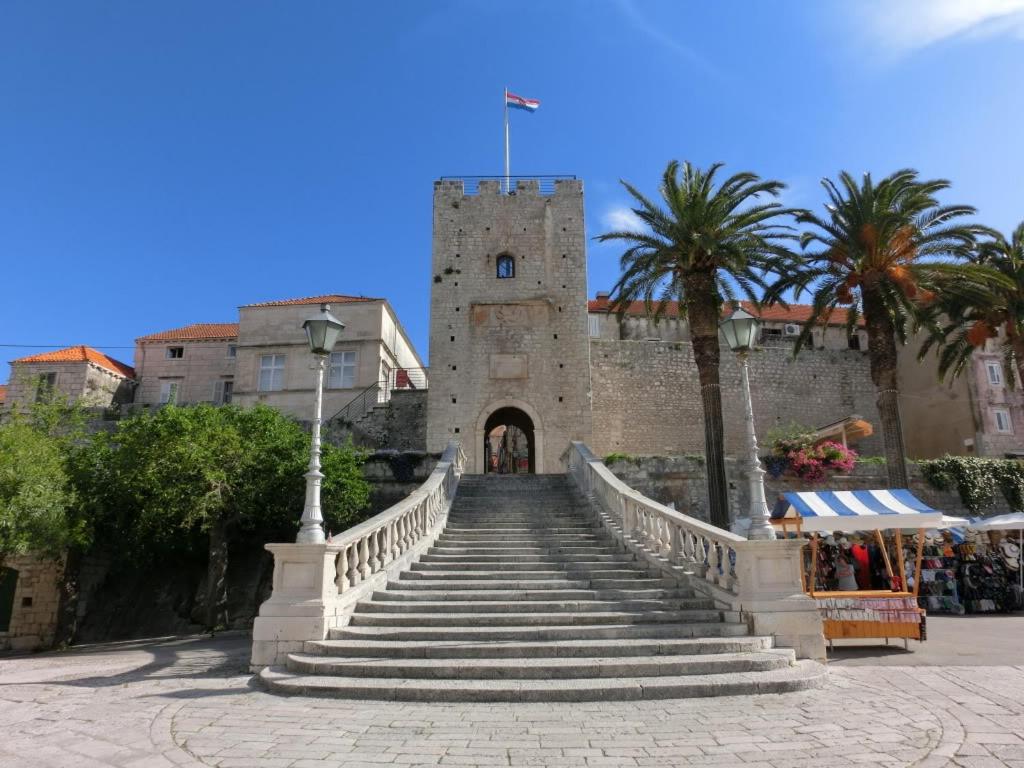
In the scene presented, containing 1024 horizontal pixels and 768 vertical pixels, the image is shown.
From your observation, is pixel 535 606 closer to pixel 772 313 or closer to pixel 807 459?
pixel 807 459

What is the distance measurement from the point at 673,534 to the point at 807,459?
12.2 metres

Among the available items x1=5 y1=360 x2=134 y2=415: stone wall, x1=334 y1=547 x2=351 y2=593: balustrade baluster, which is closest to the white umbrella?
x1=334 y1=547 x2=351 y2=593: balustrade baluster

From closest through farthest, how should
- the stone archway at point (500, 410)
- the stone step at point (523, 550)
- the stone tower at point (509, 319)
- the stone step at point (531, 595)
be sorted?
the stone step at point (531, 595)
the stone step at point (523, 550)
the stone archway at point (500, 410)
the stone tower at point (509, 319)

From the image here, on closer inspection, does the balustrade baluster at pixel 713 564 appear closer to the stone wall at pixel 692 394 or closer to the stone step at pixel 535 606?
the stone step at pixel 535 606

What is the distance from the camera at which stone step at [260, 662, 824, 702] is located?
5922mm

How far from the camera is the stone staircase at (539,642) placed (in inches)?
239

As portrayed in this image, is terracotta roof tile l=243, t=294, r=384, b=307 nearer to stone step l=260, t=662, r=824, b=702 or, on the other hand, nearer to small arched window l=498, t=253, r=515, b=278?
small arched window l=498, t=253, r=515, b=278

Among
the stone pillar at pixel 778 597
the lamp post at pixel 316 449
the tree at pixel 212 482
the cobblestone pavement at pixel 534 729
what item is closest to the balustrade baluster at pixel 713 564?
the stone pillar at pixel 778 597

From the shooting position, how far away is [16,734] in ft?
17.2

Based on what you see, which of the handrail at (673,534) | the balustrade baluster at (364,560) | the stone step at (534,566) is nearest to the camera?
the handrail at (673,534)

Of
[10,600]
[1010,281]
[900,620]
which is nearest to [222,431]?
[10,600]

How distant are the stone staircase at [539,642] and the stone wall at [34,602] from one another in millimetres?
12761

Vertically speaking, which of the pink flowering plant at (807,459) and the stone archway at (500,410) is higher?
the stone archway at (500,410)

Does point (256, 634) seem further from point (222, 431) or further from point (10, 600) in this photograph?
point (10, 600)
